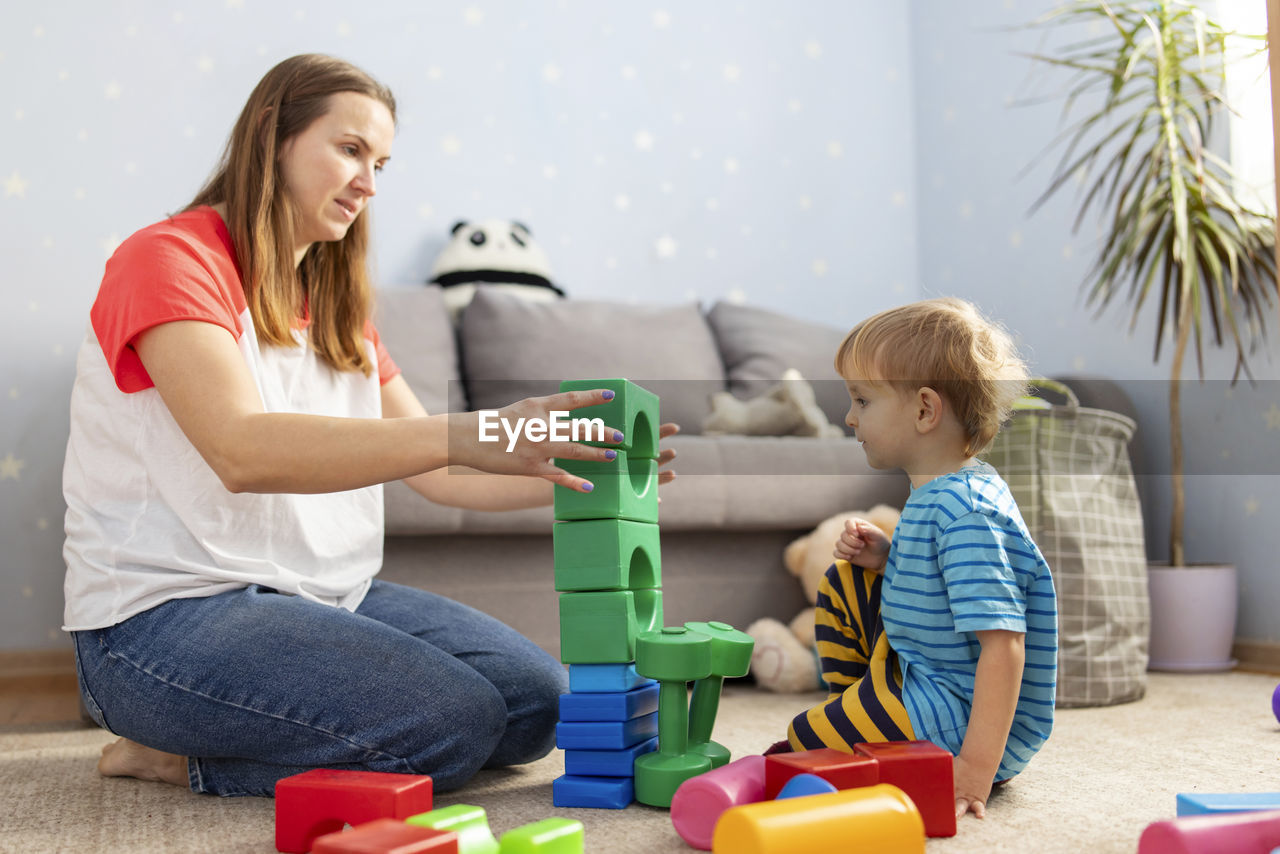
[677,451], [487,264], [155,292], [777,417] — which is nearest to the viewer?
[155,292]

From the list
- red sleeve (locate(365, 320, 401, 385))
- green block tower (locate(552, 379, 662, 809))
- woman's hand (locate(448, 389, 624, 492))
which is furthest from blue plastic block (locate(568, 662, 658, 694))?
red sleeve (locate(365, 320, 401, 385))

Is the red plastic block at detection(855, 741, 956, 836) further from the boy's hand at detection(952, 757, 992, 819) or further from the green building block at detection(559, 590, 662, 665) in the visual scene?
the green building block at detection(559, 590, 662, 665)

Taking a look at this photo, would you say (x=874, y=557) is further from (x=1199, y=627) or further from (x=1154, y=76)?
(x=1154, y=76)

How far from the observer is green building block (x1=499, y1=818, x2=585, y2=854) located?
2.52 ft

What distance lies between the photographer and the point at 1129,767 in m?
1.20

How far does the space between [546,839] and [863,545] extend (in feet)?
1.77

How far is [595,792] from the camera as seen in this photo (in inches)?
40.6

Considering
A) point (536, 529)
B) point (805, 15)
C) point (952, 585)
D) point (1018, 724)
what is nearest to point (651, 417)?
point (952, 585)

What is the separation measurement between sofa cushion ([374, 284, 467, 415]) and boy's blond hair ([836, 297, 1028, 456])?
1271 mm

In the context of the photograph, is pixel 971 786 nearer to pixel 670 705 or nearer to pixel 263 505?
pixel 670 705

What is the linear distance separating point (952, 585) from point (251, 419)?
0.71m

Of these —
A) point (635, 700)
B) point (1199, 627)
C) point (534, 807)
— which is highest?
point (635, 700)

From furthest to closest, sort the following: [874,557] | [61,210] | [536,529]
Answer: [61,210]
[536,529]
[874,557]

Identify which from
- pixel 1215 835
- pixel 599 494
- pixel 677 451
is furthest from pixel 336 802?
pixel 677 451
